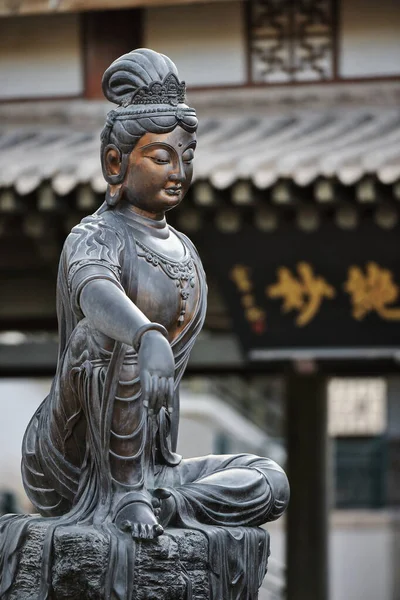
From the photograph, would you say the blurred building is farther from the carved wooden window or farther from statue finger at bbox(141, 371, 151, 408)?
statue finger at bbox(141, 371, 151, 408)

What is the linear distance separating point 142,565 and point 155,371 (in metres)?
0.55

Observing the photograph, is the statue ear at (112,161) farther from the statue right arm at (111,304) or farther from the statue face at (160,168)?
the statue right arm at (111,304)

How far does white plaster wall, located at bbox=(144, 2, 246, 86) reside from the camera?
10.3 meters

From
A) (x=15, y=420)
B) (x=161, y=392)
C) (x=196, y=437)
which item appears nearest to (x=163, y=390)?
(x=161, y=392)

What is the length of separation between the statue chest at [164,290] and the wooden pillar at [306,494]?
5.40 m

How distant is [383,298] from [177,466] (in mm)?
4938

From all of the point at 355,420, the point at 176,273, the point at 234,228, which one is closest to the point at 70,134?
the point at 234,228

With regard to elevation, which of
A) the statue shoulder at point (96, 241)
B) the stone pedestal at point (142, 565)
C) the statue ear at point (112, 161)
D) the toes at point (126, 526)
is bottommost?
the stone pedestal at point (142, 565)

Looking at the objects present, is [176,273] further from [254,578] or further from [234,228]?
[234,228]

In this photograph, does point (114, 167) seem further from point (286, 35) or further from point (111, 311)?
point (286, 35)

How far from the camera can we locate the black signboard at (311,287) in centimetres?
989

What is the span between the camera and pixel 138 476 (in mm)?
5070

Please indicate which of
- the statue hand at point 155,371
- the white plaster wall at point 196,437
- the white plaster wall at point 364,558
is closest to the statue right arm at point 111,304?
the statue hand at point 155,371

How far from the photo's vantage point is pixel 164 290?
5.18 meters
